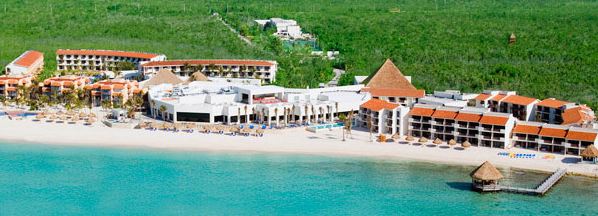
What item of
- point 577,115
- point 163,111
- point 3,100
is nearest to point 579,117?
point 577,115

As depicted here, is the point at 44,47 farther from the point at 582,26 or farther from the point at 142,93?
the point at 582,26

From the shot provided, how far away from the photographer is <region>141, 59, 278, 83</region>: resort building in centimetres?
7350

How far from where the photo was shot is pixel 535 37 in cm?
10094

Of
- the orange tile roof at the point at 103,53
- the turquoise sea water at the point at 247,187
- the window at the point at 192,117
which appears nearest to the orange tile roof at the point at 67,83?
the window at the point at 192,117

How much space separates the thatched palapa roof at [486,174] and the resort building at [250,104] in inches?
664

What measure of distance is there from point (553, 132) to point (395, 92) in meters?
14.7

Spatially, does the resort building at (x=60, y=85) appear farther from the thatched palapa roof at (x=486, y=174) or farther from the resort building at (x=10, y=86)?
the thatched palapa roof at (x=486, y=174)

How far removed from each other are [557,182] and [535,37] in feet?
194

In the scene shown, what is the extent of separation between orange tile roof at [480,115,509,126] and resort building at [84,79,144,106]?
24272 millimetres

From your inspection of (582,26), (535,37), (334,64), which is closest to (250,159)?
(334,64)

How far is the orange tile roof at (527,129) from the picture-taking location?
50438 millimetres

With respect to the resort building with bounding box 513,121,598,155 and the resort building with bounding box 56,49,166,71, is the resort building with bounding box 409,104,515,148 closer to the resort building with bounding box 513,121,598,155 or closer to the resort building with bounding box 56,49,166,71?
the resort building with bounding box 513,121,598,155

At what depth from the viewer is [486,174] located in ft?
141

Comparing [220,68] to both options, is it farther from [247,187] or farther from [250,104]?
[247,187]
